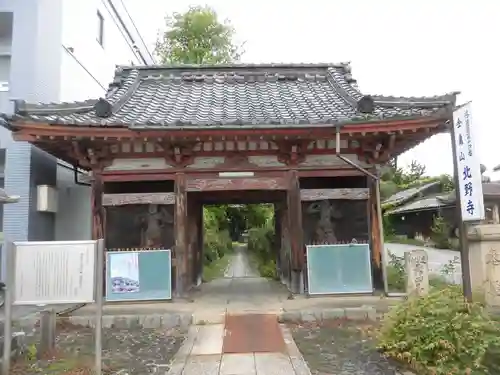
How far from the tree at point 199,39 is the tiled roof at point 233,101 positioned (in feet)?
40.9

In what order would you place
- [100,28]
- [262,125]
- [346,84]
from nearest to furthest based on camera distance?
[262,125] → [346,84] → [100,28]

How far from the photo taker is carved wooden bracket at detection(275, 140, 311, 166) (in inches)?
355

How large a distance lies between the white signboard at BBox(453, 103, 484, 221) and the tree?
19568 millimetres

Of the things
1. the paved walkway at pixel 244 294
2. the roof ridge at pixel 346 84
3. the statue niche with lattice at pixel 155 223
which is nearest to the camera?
the paved walkway at pixel 244 294

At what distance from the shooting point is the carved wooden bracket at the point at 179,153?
352 inches

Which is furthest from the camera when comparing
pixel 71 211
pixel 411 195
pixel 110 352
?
pixel 411 195

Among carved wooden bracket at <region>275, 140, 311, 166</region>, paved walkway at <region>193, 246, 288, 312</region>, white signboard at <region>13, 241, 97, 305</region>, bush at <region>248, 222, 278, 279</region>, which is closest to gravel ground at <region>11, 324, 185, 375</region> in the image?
white signboard at <region>13, 241, 97, 305</region>

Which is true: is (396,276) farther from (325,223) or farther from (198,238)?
(198,238)

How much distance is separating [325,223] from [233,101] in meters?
3.77

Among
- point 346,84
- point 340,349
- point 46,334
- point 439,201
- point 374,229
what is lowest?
point 340,349

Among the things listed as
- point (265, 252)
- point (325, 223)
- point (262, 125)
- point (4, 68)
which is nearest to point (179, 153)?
point (262, 125)

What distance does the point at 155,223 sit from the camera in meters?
9.64

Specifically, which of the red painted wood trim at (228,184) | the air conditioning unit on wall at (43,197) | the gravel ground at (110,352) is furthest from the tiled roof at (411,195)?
the gravel ground at (110,352)

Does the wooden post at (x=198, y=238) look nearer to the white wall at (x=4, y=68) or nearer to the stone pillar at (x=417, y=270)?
the white wall at (x=4, y=68)
